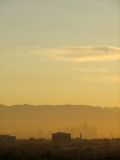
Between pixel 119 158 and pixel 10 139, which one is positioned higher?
pixel 10 139

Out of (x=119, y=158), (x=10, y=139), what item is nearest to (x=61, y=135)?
(x=10, y=139)

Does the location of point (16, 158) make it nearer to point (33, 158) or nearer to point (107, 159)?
point (33, 158)

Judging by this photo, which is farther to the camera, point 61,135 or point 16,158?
point 61,135

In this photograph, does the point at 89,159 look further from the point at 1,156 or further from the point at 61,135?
the point at 61,135

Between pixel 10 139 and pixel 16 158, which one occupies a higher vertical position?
pixel 10 139

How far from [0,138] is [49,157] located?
122m

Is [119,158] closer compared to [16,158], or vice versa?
[16,158]

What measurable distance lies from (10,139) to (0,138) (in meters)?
5.07

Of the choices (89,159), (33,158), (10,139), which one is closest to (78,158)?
(89,159)

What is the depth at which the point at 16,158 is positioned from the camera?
174 ft

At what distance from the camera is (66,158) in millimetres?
54656

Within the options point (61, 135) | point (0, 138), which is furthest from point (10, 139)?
point (61, 135)

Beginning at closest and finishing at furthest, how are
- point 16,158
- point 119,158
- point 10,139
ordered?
point 16,158
point 119,158
point 10,139

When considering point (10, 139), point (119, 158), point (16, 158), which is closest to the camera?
point (16, 158)
